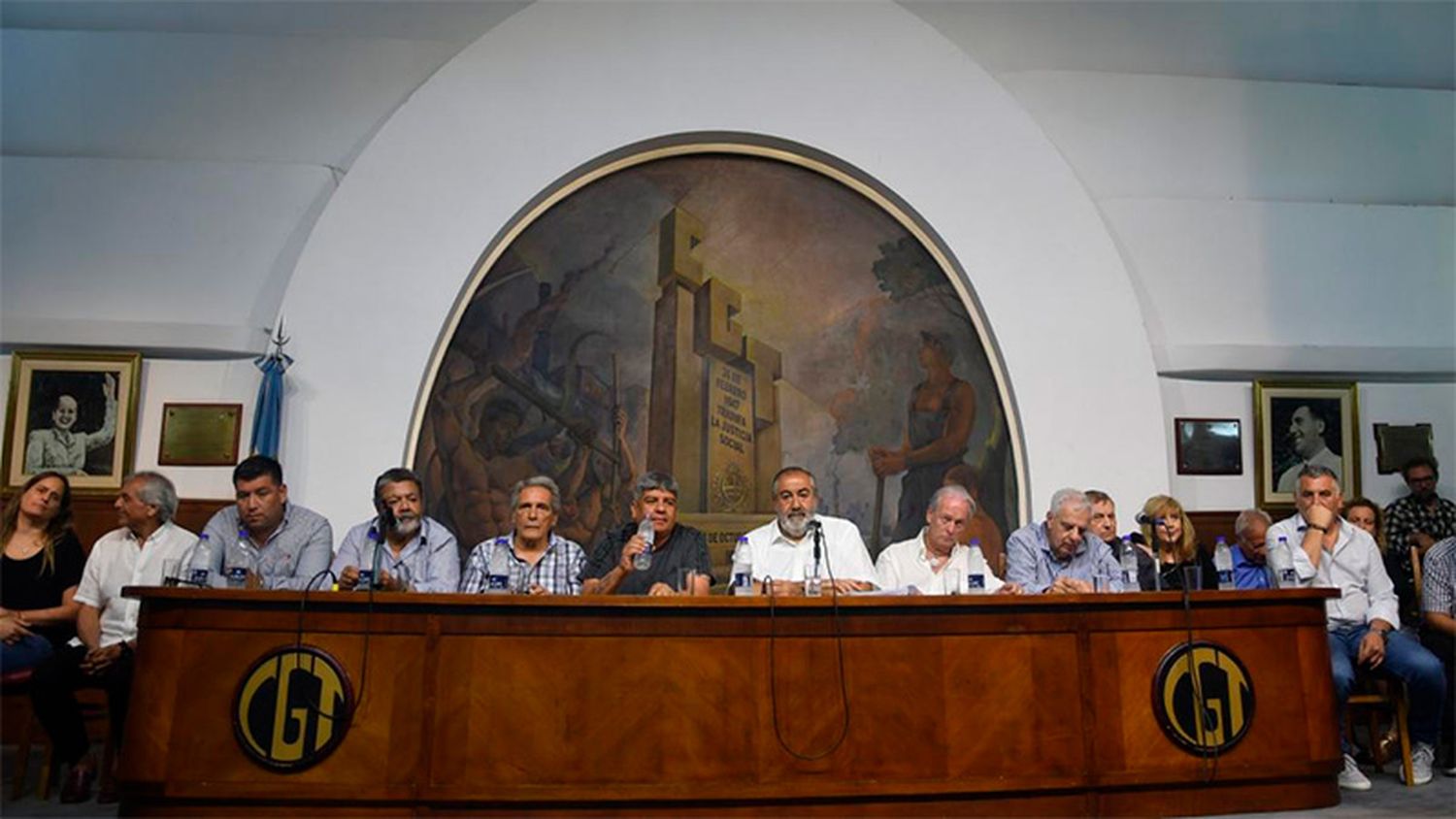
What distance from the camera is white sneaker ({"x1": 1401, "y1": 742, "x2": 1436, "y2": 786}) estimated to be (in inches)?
203

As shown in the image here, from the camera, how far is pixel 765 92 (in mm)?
7605

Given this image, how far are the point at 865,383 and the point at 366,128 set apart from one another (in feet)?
11.8

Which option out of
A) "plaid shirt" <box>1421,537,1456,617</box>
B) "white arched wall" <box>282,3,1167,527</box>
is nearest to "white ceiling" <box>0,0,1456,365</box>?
"white arched wall" <box>282,3,1167,527</box>

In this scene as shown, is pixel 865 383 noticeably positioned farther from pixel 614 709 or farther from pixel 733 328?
pixel 614 709

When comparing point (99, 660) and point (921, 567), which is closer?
point (99, 660)

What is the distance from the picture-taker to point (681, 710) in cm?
412

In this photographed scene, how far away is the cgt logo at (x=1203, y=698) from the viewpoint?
4.33m

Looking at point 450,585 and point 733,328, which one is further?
point 733,328

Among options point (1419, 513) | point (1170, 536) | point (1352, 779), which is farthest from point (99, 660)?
point (1419, 513)

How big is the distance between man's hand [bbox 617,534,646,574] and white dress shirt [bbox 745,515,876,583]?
2.13 feet

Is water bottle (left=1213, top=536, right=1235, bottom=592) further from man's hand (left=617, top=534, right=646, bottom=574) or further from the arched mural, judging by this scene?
man's hand (left=617, top=534, right=646, bottom=574)

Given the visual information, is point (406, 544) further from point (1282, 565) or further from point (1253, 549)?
point (1253, 549)

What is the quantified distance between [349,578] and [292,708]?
65 cm

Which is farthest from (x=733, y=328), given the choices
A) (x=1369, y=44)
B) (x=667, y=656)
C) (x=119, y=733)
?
(x=1369, y=44)
